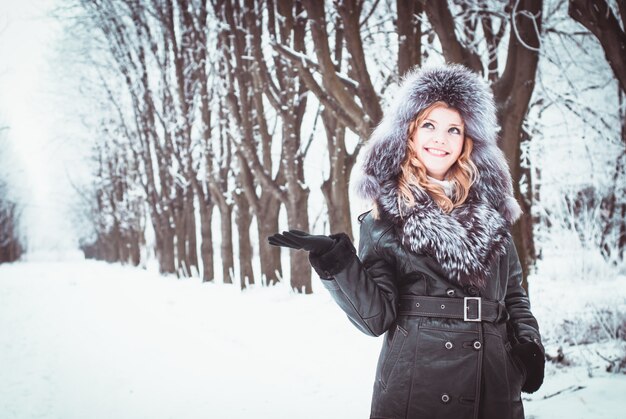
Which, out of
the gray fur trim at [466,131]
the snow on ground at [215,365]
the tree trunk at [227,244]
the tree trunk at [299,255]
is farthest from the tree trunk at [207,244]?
the gray fur trim at [466,131]

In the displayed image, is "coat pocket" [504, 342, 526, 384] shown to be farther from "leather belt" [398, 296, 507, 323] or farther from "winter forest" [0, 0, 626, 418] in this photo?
"winter forest" [0, 0, 626, 418]

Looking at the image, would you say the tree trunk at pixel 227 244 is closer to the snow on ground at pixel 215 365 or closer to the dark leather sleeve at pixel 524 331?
the snow on ground at pixel 215 365

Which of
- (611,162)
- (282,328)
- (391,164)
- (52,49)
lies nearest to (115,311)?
(282,328)

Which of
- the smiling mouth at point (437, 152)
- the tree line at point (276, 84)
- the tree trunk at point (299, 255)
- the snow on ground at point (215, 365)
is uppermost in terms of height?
the tree line at point (276, 84)

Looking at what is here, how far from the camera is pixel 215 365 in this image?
16.4 ft

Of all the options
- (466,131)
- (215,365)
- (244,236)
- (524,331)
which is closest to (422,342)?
(524,331)

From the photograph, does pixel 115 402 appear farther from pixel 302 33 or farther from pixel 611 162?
pixel 611 162

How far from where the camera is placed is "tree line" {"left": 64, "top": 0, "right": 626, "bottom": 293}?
179 inches

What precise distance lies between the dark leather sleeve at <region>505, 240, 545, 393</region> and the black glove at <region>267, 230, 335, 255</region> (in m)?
0.94

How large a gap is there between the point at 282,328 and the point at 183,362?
5.97 feet

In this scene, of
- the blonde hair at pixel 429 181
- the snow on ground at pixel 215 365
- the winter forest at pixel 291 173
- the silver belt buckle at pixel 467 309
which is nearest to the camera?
the silver belt buckle at pixel 467 309

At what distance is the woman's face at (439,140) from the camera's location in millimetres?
1971

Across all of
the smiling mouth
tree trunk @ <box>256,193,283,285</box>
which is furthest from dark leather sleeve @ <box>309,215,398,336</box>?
tree trunk @ <box>256,193,283,285</box>

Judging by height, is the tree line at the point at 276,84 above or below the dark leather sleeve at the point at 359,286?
above
